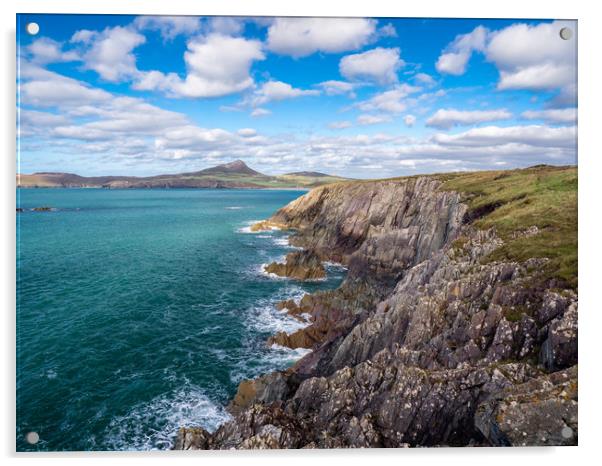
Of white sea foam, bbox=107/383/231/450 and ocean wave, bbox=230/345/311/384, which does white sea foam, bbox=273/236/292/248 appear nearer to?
ocean wave, bbox=230/345/311/384

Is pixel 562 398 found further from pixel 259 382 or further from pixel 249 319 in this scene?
pixel 249 319

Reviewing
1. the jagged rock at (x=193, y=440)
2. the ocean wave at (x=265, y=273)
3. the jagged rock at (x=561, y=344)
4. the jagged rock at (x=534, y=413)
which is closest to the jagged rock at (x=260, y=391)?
the jagged rock at (x=193, y=440)

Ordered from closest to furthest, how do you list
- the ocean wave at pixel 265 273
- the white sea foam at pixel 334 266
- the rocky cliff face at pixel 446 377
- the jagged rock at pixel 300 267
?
the rocky cliff face at pixel 446 377
the ocean wave at pixel 265 273
the jagged rock at pixel 300 267
the white sea foam at pixel 334 266

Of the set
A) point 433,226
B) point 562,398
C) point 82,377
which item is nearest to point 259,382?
point 82,377

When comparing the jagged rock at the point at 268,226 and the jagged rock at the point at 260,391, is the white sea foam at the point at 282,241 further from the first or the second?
the jagged rock at the point at 260,391

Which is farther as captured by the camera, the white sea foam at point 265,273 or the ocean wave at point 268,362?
the white sea foam at point 265,273

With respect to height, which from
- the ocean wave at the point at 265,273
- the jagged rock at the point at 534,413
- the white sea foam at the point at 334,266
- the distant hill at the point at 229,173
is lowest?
the white sea foam at the point at 334,266

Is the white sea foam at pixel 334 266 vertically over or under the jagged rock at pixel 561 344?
under

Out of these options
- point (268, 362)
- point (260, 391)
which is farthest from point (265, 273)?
point (260, 391)

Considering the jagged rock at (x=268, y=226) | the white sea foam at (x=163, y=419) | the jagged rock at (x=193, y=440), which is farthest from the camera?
the jagged rock at (x=268, y=226)
